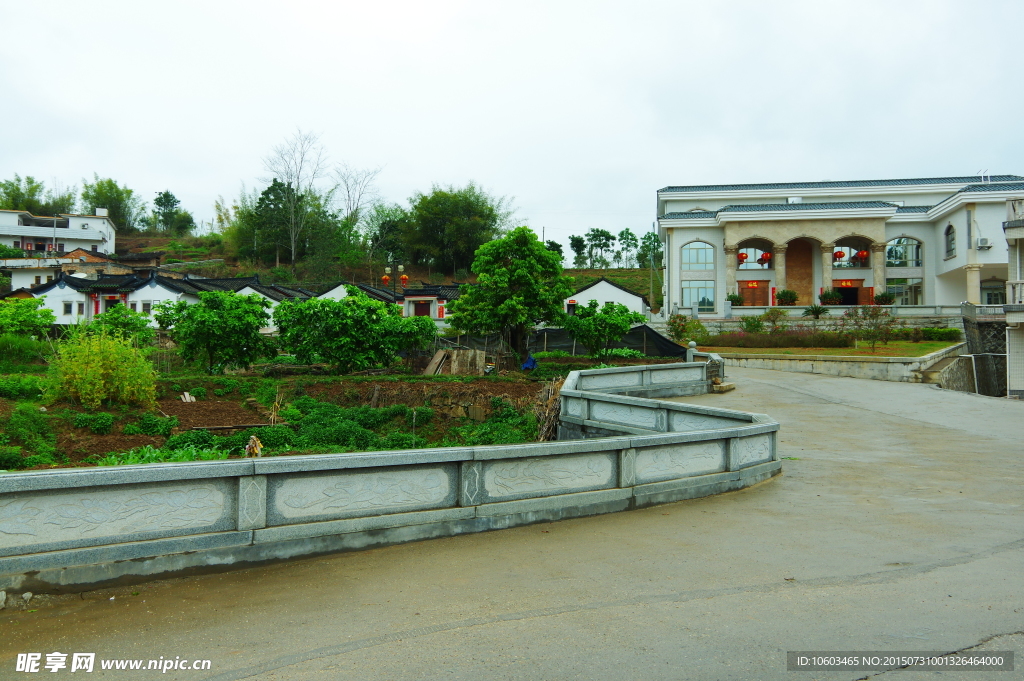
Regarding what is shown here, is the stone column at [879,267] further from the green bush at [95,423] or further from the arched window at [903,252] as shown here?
the green bush at [95,423]

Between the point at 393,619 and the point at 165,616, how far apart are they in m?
1.40

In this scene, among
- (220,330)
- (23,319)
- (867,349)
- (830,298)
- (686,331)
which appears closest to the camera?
(220,330)

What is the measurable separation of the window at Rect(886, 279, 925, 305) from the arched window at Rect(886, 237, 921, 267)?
116 centimetres

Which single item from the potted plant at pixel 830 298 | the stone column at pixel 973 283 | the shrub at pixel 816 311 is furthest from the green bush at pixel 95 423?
the stone column at pixel 973 283

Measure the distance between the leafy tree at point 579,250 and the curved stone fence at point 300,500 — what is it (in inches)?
2869

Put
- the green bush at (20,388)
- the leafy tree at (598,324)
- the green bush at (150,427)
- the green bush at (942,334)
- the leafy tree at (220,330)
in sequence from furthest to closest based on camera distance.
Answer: the green bush at (942,334), the leafy tree at (598,324), the leafy tree at (220,330), the green bush at (20,388), the green bush at (150,427)

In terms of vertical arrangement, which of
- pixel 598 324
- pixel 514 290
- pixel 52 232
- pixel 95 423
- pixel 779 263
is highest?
pixel 52 232

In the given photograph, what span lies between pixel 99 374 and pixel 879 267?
44.5 m

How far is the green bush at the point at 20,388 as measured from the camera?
12297mm

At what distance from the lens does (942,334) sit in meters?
30.7

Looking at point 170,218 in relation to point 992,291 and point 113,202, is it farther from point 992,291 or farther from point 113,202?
point 992,291

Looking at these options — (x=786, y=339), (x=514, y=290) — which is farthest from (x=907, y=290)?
(x=514, y=290)

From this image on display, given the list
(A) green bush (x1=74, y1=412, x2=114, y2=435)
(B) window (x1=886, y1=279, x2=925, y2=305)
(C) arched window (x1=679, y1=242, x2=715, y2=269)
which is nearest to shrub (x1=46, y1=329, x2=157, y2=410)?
(A) green bush (x1=74, y1=412, x2=114, y2=435)

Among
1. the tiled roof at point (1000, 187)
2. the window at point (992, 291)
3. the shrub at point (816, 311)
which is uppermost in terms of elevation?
the tiled roof at point (1000, 187)
